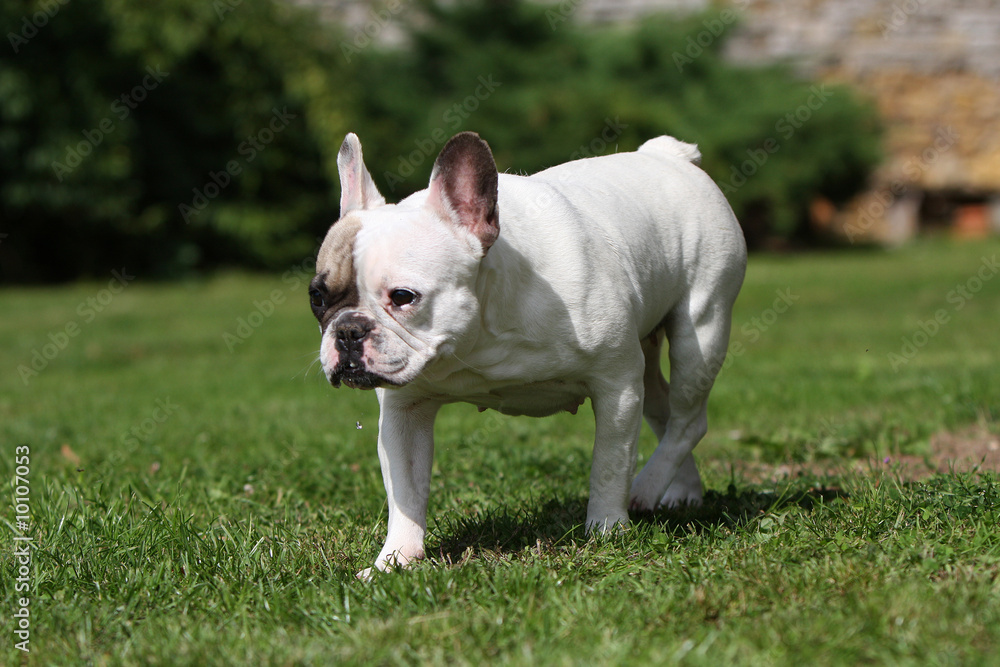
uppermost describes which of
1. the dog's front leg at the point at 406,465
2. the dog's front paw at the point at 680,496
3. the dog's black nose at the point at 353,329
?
the dog's black nose at the point at 353,329

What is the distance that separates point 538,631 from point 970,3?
19.8 meters

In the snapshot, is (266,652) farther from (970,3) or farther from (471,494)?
(970,3)

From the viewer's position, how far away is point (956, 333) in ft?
28.7

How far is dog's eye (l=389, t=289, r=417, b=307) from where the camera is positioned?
2.73 m

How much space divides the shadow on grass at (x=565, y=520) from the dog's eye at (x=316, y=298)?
80cm

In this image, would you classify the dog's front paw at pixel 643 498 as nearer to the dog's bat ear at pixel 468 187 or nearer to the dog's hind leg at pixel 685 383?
the dog's hind leg at pixel 685 383

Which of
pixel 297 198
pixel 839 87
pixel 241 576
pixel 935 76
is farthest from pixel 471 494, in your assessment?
pixel 935 76

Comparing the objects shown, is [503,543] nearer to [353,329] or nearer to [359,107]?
[353,329]

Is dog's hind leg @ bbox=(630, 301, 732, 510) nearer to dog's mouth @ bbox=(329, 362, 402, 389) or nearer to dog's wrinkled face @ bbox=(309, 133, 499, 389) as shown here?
dog's wrinkled face @ bbox=(309, 133, 499, 389)

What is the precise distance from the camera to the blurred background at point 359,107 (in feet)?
43.0

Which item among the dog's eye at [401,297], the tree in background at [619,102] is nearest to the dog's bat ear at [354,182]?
the dog's eye at [401,297]

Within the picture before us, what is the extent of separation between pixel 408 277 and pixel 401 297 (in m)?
0.06

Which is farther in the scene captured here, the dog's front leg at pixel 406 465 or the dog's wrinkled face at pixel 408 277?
the dog's front leg at pixel 406 465

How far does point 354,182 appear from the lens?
3.12m
